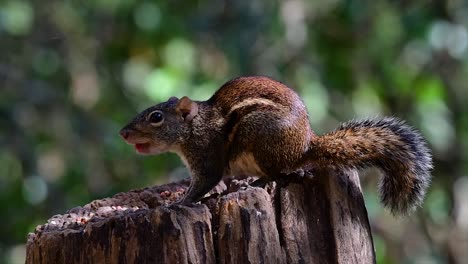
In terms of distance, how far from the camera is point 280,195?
118 inches

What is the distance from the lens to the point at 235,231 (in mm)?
2781

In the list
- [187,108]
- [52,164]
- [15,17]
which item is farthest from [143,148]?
[52,164]

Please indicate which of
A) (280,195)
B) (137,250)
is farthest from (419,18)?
(137,250)

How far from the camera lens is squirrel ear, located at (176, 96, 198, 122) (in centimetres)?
372

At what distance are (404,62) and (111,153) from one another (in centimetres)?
210

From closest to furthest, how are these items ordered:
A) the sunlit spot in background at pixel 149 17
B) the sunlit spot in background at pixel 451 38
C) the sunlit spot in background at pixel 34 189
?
1. the sunlit spot in background at pixel 451 38
2. the sunlit spot in background at pixel 34 189
3. the sunlit spot in background at pixel 149 17

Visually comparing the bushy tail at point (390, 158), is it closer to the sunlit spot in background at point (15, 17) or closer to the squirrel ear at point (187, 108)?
the squirrel ear at point (187, 108)

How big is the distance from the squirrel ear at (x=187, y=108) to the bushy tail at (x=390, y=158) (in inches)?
21.2

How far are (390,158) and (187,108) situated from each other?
83 cm

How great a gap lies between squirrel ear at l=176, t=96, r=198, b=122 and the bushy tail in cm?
54

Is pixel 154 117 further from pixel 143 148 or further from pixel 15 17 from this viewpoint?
pixel 15 17

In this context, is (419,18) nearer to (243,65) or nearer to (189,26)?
(243,65)

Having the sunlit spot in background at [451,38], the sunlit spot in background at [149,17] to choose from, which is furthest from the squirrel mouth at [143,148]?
the sunlit spot in background at [149,17]

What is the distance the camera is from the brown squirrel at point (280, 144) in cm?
334
